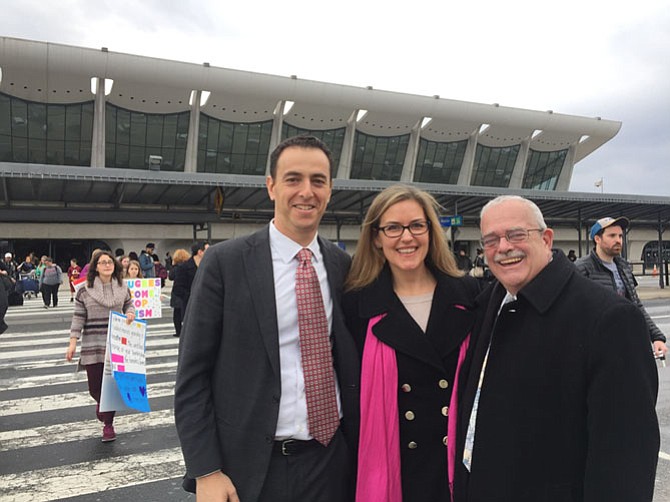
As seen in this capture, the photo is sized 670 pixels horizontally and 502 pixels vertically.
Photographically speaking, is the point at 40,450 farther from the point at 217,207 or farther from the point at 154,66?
the point at 154,66

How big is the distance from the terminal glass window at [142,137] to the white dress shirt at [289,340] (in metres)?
36.7

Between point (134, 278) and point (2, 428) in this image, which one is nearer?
point (2, 428)

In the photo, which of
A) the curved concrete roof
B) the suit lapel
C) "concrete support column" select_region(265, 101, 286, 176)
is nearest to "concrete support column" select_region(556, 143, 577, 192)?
the curved concrete roof

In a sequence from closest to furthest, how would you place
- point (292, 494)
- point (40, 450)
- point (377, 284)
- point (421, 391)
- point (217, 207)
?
point (292, 494)
point (421, 391)
point (377, 284)
point (40, 450)
point (217, 207)

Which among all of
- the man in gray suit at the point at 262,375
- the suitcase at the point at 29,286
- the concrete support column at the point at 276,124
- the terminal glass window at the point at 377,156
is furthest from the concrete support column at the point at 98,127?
the man in gray suit at the point at 262,375

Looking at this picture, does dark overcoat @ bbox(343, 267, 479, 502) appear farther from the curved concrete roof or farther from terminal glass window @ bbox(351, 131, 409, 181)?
terminal glass window @ bbox(351, 131, 409, 181)

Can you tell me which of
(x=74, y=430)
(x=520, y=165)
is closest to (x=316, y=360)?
(x=74, y=430)

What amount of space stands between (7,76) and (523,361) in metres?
37.4

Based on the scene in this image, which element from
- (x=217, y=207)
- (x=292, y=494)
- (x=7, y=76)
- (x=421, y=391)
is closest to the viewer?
(x=292, y=494)

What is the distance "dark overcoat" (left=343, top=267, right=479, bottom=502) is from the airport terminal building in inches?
648

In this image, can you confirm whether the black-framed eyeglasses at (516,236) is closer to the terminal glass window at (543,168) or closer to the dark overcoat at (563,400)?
the dark overcoat at (563,400)

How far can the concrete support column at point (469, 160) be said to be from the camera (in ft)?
145

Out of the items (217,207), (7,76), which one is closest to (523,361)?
(217,207)

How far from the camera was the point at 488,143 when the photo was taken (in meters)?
45.2
